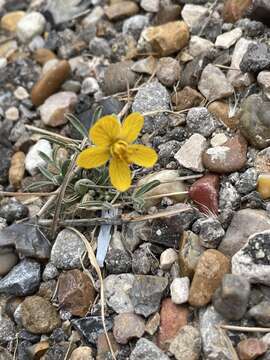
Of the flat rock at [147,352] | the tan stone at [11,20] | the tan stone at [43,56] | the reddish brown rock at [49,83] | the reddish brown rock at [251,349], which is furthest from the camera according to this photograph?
the tan stone at [11,20]

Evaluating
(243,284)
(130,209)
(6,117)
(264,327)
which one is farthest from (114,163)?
(6,117)

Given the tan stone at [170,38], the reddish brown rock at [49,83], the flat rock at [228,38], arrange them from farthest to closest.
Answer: the reddish brown rock at [49,83]
the tan stone at [170,38]
the flat rock at [228,38]

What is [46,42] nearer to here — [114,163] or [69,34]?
[69,34]

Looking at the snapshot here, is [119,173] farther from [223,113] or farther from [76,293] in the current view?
[223,113]

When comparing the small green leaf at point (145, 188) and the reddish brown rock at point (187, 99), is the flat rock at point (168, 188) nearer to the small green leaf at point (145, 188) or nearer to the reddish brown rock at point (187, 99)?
the small green leaf at point (145, 188)

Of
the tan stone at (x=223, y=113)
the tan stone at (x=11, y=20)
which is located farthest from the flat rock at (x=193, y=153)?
the tan stone at (x=11, y=20)

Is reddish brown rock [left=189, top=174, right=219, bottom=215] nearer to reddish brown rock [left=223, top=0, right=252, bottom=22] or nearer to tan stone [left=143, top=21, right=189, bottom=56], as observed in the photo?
tan stone [left=143, top=21, right=189, bottom=56]

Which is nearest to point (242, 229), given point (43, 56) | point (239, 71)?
point (239, 71)

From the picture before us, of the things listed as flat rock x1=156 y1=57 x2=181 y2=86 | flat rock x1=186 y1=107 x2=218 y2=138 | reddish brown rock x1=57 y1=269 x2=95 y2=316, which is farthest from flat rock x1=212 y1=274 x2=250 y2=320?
flat rock x1=156 y1=57 x2=181 y2=86
